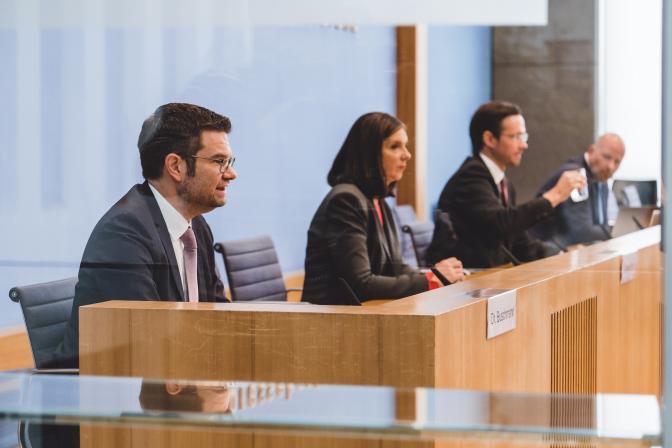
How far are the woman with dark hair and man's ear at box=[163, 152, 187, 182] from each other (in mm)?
438

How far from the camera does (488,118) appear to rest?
2402 millimetres

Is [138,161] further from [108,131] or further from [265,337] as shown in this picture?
[265,337]

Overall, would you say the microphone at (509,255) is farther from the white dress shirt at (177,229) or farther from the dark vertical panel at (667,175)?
the dark vertical panel at (667,175)

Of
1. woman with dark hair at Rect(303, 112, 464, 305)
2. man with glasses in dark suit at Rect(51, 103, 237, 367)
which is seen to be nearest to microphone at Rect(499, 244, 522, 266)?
woman with dark hair at Rect(303, 112, 464, 305)

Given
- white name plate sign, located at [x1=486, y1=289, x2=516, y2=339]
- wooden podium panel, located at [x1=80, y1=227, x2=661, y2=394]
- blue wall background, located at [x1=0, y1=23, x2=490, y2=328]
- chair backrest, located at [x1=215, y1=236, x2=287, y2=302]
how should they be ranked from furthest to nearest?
chair backrest, located at [x1=215, y1=236, x2=287, y2=302], blue wall background, located at [x1=0, y1=23, x2=490, y2=328], white name plate sign, located at [x1=486, y1=289, x2=516, y2=339], wooden podium panel, located at [x1=80, y1=227, x2=661, y2=394]

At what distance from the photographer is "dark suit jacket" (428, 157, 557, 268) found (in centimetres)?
241

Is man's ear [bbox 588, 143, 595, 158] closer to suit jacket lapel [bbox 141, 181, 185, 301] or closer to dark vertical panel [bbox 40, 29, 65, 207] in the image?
suit jacket lapel [bbox 141, 181, 185, 301]

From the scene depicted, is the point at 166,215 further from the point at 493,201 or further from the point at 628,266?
the point at 628,266

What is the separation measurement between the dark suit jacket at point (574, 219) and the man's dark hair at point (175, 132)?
73 centimetres

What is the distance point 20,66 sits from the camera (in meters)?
2.31

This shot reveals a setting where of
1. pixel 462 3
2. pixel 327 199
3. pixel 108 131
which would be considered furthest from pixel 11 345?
pixel 462 3

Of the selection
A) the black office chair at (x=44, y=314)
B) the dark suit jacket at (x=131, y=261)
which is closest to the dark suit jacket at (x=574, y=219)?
the dark suit jacket at (x=131, y=261)

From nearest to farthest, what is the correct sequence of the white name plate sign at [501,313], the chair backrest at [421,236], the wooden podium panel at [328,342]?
the wooden podium panel at [328,342], the white name plate sign at [501,313], the chair backrest at [421,236]

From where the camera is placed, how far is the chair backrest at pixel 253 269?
2.64 metres
